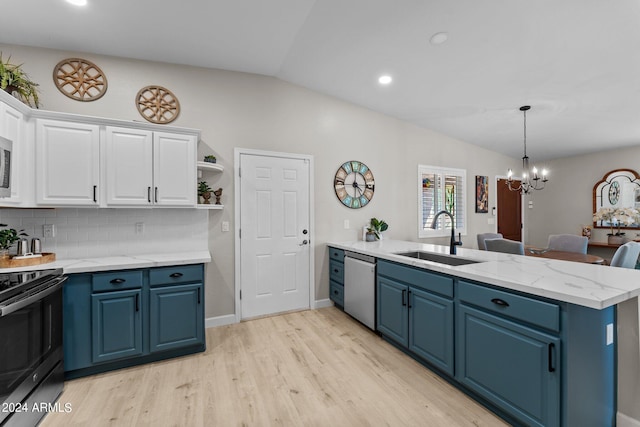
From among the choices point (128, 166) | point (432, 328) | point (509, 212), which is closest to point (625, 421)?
point (432, 328)

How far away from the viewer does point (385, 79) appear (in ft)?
11.4

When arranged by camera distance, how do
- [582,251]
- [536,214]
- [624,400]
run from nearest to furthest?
[624,400] → [582,251] → [536,214]

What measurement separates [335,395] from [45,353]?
79.0 inches

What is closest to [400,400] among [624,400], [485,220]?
[624,400]

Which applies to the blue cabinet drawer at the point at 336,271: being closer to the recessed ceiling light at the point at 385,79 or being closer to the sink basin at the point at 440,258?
the sink basin at the point at 440,258

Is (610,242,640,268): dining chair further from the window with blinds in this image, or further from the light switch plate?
the window with blinds

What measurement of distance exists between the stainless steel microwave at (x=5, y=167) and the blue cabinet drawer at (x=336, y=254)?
9.97 feet

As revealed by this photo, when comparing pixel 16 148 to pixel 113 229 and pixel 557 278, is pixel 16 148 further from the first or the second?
pixel 557 278

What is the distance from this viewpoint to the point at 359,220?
164 inches

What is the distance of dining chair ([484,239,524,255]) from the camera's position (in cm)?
344

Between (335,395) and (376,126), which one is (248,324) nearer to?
(335,395)

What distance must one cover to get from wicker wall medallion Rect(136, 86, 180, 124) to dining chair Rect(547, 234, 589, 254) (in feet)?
18.3

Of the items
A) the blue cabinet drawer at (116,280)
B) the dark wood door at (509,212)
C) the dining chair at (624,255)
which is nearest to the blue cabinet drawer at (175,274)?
the blue cabinet drawer at (116,280)

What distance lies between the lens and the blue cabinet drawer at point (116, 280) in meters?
2.30
